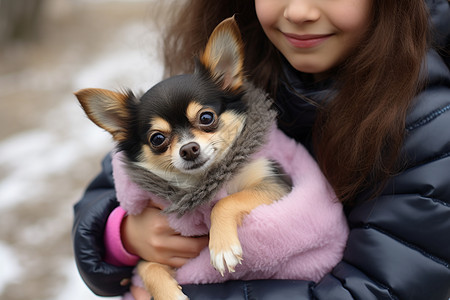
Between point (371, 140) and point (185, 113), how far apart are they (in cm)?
58

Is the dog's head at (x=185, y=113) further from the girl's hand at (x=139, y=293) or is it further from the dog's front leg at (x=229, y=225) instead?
the girl's hand at (x=139, y=293)

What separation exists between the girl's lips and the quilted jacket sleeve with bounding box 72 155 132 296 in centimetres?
95

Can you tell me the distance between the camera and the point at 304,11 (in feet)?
4.99

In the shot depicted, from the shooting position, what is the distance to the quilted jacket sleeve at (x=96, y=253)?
187cm

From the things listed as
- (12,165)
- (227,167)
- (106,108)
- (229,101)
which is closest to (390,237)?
(227,167)

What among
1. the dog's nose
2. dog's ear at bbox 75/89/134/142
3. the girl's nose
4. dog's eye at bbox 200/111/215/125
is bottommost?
the dog's nose

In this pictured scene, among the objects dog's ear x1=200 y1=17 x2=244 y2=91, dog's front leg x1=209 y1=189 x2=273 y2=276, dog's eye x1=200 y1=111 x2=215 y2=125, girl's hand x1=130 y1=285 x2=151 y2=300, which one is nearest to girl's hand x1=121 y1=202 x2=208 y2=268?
girl's hand x1=130 y1=285 x2=151 y2=300

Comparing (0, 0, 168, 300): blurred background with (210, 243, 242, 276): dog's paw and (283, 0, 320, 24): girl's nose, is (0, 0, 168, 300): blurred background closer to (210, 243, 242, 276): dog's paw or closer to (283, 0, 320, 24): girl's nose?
(283, 0, 320, 24): girl's nose

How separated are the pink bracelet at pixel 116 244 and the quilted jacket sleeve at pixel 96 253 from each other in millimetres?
21

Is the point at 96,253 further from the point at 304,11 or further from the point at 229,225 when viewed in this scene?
the point at 304,11

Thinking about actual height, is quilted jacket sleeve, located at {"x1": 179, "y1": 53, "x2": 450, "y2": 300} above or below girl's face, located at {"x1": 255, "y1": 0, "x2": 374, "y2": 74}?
below

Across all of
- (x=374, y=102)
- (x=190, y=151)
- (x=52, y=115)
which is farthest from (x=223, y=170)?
(x=52, y=115)

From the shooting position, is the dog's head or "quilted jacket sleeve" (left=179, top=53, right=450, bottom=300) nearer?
"quilted jacket sleeve" (left=179, top=53, right=450, bottom=300)

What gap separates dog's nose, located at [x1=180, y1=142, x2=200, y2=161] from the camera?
150 cm
